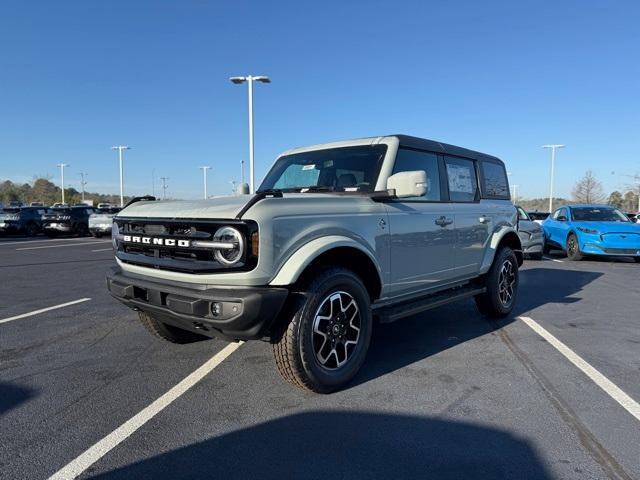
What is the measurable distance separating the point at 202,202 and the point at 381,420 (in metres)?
2.05

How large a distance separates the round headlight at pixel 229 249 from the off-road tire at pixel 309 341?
20.5 inches

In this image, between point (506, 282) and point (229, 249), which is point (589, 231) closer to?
point (506, 282)

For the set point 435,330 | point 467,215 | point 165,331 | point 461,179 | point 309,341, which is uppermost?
point 461,179

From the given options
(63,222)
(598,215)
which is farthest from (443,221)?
(63,222)

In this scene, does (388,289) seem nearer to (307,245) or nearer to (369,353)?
(369,353)

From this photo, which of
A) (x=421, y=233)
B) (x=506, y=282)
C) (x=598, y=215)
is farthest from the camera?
(x=598, y=215)

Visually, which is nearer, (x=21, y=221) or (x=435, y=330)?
(x=435, y=330)

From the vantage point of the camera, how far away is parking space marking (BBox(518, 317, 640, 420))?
3268 millimetres

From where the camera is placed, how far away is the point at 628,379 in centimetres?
376

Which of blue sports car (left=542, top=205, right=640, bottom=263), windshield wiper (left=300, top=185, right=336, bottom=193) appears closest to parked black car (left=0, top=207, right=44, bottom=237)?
blue sports car (left=542, top=205, right=640, bottom=263)

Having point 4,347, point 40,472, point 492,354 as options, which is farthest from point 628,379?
point 4,347

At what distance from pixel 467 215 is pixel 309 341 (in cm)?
272

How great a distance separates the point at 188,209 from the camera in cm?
343

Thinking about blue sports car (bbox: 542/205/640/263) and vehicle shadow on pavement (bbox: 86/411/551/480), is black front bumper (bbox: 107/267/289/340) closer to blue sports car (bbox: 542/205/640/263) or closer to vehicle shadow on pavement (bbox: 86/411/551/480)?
vehicle shadow on pavement (bbox: 86/411/551/480)
